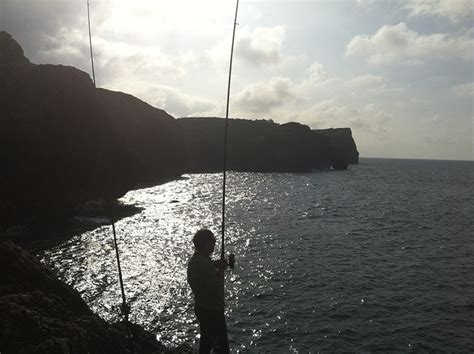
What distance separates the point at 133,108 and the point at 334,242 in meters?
40.1

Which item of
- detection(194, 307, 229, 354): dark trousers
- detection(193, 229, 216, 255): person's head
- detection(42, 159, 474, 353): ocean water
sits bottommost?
detection(42, 159, 474, 353): ocean water

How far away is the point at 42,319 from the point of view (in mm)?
6492

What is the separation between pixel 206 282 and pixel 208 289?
0.15 metres

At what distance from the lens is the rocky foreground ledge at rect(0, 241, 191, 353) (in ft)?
19.5

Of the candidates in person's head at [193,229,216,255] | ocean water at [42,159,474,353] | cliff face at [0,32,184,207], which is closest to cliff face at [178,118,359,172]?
cliff face at [0,32,184,207]

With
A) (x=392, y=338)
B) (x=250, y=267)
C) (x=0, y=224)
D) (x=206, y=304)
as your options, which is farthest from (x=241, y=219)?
(x=206, y=304)

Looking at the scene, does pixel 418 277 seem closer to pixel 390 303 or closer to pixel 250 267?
pixel 390 303

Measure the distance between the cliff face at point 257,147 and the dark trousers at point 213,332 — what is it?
421 feet

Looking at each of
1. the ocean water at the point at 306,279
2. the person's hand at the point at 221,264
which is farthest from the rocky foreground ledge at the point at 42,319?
the ocean water at the point at 306,279

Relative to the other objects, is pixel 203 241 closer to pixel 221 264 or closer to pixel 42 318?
pixel 221 264

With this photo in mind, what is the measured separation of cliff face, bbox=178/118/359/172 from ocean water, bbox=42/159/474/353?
319 feet

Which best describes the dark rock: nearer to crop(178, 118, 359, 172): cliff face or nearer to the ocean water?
the ocean water

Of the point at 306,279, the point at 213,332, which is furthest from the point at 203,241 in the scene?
the point at 306,279

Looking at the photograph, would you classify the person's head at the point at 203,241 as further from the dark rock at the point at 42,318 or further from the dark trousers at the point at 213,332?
the dark rock at the point at 42,318
